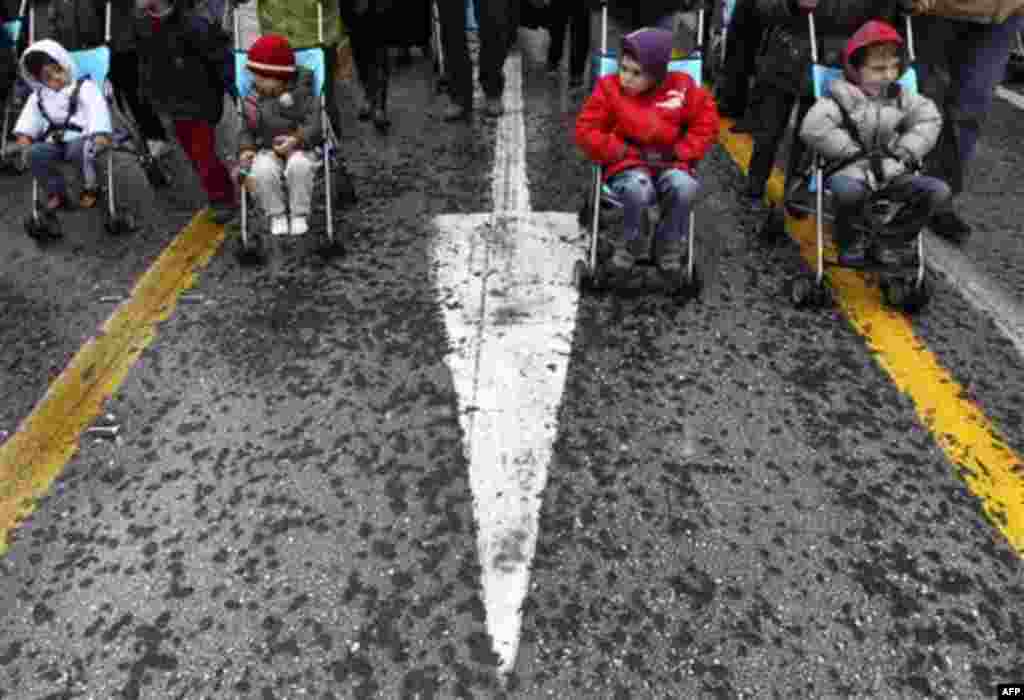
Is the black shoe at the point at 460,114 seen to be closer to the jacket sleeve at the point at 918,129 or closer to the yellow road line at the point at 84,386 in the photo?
the yellow road line at the point at 84,386

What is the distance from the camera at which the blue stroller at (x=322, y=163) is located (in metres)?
3.82

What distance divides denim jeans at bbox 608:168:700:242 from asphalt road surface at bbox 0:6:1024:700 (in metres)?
0.42

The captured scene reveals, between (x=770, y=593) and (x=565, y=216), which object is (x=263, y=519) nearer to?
(x=770, y=593)

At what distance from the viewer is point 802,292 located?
11.0 feet

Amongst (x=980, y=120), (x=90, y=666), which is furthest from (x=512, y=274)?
(x=980, y=120)

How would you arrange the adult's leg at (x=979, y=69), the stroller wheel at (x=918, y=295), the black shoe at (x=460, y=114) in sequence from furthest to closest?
the black shoe at (x=460, y=114)
the adult's leg at (x=979, y=69)
the stroller wheel at (x=918, y=295)

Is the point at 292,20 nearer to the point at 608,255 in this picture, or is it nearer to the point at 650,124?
the point at 650,124

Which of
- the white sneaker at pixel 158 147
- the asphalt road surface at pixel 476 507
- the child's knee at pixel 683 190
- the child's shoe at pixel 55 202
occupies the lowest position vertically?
the asphalt road surface at pixel 476 507

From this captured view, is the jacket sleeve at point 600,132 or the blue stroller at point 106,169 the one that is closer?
the jacket sleeve at point 600,132

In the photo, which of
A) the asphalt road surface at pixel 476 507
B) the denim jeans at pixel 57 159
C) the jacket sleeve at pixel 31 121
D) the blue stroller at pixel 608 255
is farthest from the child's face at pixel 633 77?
the jacket sleeve at pixel 31 121

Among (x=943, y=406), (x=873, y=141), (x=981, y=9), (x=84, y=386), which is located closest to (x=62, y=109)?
(x=84, y=386)

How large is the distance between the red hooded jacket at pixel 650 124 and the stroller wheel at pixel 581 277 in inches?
20.0

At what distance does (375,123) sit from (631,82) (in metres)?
2.94

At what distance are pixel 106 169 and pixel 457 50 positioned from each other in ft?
9.50
